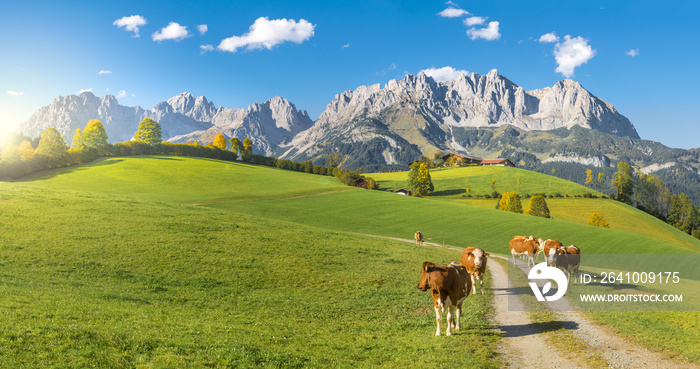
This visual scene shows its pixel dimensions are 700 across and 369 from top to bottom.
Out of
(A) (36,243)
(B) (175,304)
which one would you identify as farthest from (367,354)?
(A) (36,243)

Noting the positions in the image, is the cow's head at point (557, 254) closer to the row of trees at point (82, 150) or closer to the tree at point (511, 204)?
the tree at point (511, 204)

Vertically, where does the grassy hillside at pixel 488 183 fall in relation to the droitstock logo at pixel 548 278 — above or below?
above

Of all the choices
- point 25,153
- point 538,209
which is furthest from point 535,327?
point 25,153

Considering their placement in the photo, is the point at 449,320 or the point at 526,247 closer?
the point at 449,320

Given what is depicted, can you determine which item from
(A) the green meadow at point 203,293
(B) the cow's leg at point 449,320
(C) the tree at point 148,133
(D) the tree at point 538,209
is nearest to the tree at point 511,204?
(D) the tree at point 538,209

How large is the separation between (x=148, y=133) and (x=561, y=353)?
158 meters

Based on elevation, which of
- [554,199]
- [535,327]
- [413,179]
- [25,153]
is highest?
[413,179]

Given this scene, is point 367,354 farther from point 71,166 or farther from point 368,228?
point 71,166

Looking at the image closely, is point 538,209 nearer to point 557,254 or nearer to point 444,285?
point 557,254

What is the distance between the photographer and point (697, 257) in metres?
60.8

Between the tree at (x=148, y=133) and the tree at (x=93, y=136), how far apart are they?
19.9 metres

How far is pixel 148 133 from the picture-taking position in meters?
140

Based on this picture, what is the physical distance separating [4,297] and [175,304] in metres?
7.44

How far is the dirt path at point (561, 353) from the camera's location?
476 inches
